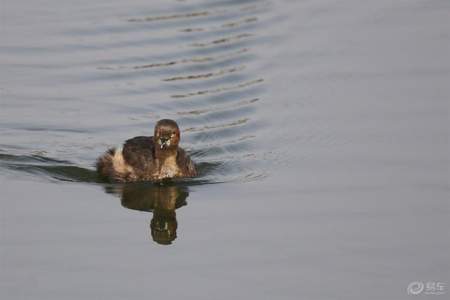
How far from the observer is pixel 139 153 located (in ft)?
58.5

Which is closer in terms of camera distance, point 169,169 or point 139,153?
point 169,169

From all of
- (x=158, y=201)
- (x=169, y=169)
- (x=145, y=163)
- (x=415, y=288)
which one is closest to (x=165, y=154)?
(x=169, y=169)

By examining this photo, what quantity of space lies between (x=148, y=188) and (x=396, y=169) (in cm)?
350

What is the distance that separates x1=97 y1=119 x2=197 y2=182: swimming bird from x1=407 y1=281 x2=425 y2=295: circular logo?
5069 millimetres

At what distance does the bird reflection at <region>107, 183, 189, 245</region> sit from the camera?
15727 mm

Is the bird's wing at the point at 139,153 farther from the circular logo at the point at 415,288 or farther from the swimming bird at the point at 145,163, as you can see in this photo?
the circular logo at the point at 415,288

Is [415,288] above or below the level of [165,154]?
below

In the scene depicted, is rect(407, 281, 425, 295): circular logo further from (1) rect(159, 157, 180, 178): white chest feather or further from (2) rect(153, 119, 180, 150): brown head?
(1) rect(159, 157, 180, 178): white chest feather

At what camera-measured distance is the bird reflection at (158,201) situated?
51.6ft

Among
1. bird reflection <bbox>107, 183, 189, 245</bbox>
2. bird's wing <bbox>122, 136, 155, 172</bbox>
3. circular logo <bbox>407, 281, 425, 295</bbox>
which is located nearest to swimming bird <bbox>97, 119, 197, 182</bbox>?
bird's wing <bbox>122, 136, 155, 172</bbox>

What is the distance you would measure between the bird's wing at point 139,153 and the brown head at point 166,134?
41 centimetres

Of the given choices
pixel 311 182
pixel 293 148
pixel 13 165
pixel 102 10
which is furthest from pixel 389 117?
pixel 102 10

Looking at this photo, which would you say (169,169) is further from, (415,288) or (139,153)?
(415,288)

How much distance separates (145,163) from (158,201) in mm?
816
